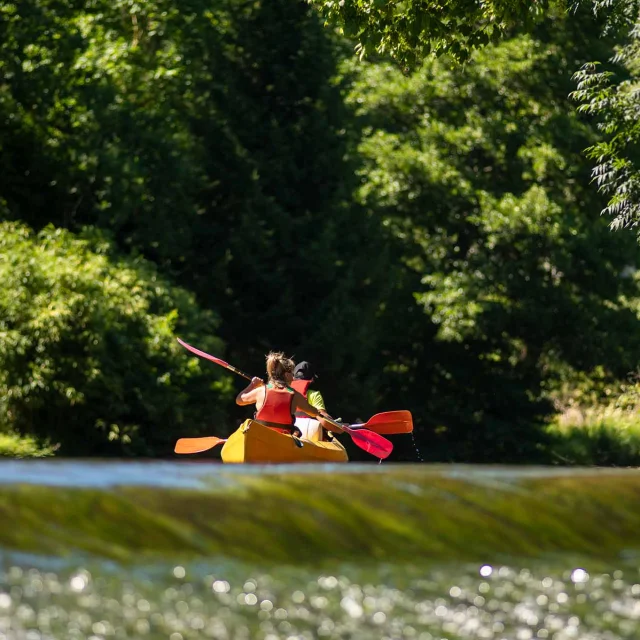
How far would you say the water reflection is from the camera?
3.00m

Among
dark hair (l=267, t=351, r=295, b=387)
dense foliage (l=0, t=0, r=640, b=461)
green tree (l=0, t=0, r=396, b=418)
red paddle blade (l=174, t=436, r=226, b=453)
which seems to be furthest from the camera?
green tree (l=0, t=0, r=396, b=418)

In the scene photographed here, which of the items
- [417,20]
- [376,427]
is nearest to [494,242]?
[376,427]

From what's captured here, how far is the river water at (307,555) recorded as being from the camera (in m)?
3.07

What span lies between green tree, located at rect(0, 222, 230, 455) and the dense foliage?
49mm

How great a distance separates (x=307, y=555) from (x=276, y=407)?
10.4 meters

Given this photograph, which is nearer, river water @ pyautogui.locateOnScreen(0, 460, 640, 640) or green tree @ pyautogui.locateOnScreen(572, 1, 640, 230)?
river water @ pyautogui.locateOnScreen(0, 460, 640, 640)

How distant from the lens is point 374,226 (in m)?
30.8

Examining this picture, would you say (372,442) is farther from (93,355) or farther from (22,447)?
(22,447)

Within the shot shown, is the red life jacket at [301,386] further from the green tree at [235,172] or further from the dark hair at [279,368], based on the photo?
the green tree at [235,172]

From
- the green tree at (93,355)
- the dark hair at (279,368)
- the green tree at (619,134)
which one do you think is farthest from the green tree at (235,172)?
the dark hair at (279,368)

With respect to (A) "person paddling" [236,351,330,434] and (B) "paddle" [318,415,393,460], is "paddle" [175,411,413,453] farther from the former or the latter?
(A) "person paddling" [236,351,330,434]

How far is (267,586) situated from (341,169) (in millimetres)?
27046

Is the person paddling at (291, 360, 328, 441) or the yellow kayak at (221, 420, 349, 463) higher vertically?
the person paddling at (291, 360, 328, 441)

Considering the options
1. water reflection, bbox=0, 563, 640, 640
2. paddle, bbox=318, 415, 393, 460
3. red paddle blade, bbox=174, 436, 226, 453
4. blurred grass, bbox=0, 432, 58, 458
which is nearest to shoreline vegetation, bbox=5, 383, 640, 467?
blurred grass, bbox=0, 432, 58, 458
